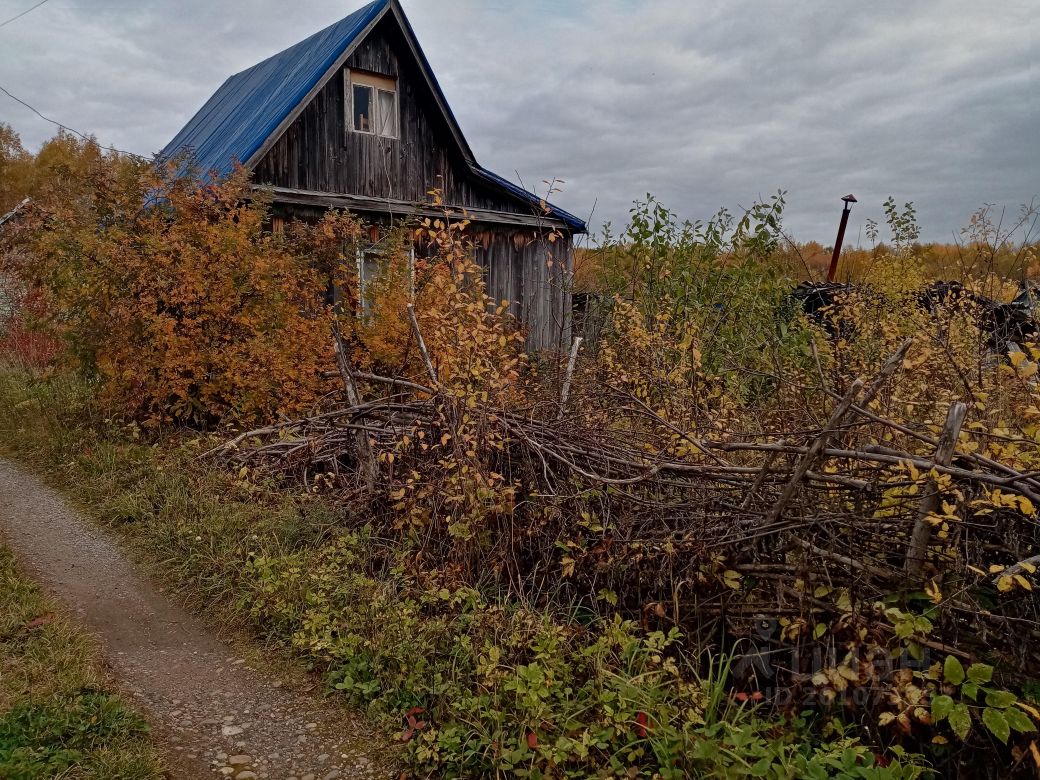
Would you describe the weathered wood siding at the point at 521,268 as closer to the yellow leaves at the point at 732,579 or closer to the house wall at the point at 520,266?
the house wall at the point at 520,266

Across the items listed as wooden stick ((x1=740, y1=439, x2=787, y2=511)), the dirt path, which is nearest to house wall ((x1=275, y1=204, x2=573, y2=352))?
the dirt path

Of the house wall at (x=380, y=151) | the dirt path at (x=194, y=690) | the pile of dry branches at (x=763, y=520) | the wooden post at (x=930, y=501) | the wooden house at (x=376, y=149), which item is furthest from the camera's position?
the house wall at (x=380, y=151)

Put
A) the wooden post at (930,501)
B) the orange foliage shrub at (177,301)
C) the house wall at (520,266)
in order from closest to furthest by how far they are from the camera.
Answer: the wooden post at (930,501)
the orange foliage shrub at (177,301)
the house wall at (520,266)

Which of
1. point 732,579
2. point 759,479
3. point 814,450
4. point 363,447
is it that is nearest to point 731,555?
point 732,579

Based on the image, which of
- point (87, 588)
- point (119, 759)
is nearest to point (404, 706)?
point (119, 759)

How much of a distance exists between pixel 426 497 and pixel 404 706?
60.4 inches

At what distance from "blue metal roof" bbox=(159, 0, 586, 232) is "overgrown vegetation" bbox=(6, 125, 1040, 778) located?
301 centimetres

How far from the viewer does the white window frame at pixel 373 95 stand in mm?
11914

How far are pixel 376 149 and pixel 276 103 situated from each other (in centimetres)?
164

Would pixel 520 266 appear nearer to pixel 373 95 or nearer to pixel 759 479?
pixel 373 95

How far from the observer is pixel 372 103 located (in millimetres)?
12328

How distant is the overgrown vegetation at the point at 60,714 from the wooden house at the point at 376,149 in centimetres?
750

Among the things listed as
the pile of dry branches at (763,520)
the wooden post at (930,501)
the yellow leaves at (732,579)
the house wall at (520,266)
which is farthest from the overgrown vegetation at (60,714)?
the house wall at (520,266)

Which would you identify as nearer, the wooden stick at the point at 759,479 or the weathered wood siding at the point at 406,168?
the wooden stick at the point at 759,479
